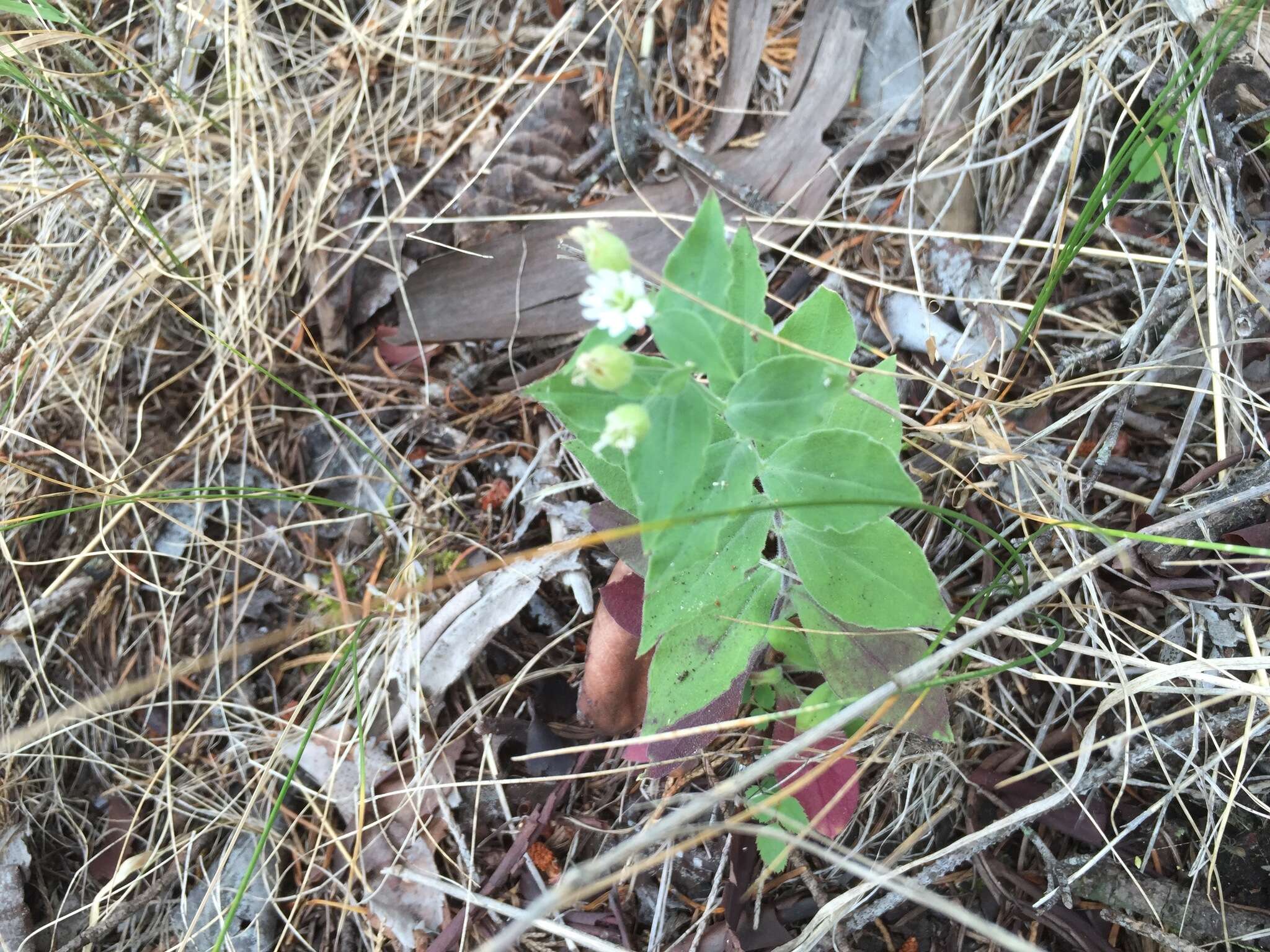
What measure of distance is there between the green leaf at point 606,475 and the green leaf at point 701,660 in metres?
0.28

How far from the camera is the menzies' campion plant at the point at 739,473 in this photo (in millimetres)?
1301

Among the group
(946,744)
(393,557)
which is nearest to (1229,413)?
(946,744)

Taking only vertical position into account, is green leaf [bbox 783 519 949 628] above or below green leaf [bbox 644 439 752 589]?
below

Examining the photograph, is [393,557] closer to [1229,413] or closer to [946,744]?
[946,744]

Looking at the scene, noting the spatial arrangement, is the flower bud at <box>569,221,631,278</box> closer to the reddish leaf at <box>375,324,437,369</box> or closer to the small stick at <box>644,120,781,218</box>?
the small stick at <box>644,120,781,218</box>

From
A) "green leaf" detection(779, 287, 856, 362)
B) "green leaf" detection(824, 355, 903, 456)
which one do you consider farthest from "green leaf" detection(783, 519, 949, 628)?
"green leaf" detection(779, 287, 856, 362)

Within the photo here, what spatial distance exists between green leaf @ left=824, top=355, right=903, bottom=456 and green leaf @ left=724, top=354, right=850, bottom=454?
26cm

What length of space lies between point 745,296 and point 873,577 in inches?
22.2

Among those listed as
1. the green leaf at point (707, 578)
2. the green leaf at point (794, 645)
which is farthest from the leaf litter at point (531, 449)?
the green leaf at point (707, 578)

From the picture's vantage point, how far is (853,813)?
1.77m

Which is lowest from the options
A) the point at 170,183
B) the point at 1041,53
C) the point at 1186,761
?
the point at 1186,761

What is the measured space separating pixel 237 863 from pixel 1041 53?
9.57ft

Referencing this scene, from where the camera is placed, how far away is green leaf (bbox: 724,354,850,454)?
1.33 metres

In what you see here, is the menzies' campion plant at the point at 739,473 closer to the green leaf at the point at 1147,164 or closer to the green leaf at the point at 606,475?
the green leaf at the point at 606,475
